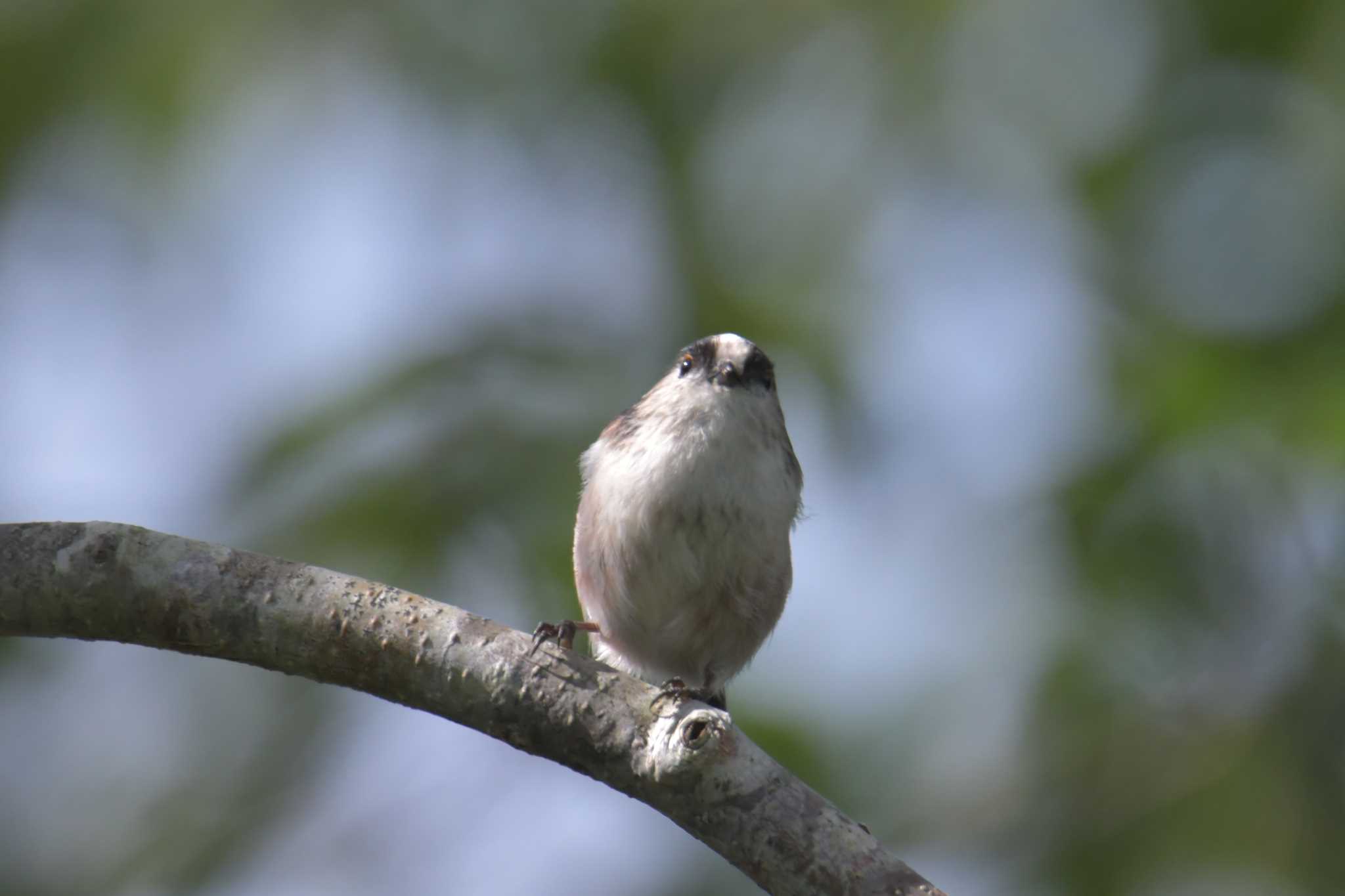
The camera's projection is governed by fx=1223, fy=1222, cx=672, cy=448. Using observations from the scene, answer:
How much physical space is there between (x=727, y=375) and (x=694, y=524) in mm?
669

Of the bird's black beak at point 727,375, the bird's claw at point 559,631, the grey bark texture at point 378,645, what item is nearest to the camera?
the grey bark texture at point 378,645

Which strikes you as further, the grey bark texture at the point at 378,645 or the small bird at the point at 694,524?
the small bird at the point at 694,524

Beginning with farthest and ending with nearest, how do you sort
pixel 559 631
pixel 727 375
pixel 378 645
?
1. pixel 727 375
2. pixel 559 631
3. pixel 378 645

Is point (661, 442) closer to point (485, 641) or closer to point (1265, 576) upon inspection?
point (485, 641)

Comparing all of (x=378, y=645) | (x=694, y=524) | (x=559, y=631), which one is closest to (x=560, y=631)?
(x=559, y=631)

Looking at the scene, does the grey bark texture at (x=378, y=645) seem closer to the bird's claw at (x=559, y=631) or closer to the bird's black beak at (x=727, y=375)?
the bird's claw at (x=559, y=631)

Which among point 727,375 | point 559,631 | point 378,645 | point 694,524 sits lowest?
point 378,645

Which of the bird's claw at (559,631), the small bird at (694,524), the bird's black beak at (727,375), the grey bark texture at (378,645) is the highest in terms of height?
the bird's black beak at (727,375)

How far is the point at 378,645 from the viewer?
8.79ft

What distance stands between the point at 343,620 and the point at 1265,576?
505 cm

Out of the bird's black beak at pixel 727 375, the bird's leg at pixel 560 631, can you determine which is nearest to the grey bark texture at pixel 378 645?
the bird's leg at pixel 560 631

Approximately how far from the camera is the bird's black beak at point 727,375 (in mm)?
4492

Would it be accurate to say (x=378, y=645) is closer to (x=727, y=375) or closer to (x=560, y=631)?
(x=560, y=631)

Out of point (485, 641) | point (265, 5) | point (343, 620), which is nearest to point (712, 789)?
point (485, 641)
